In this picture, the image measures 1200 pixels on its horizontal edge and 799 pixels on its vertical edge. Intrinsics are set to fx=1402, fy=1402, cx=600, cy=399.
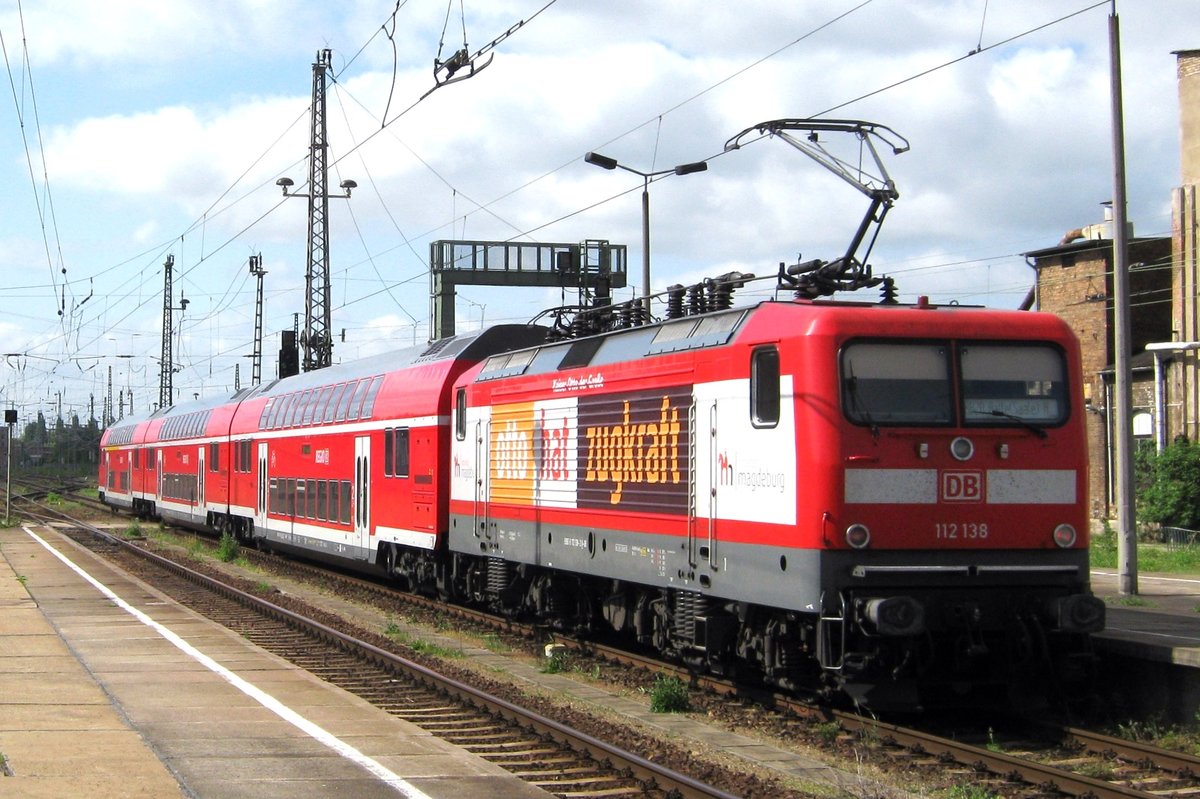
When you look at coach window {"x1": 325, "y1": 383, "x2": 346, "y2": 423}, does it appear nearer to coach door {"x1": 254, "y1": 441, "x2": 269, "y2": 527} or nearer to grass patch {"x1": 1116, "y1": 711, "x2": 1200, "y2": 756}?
coach door {"x1": 254, "y1": 441, "x2": 269, "y2": 527}

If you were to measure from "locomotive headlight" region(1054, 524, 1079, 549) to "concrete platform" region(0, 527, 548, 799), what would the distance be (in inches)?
190

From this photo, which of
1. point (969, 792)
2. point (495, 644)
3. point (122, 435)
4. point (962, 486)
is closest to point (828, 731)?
point (969, 792)

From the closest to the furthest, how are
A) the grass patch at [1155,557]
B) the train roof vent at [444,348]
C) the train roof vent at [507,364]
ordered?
the train roof vent at [507,364], the train roof vent at [444,348], the grass patch at [1155,557]

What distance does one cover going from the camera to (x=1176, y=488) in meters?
33.2

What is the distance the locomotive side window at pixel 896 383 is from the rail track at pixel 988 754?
242 centimetres

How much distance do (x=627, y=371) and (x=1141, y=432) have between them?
1073 inches

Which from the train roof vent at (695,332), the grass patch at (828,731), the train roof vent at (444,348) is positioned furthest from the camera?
the train roof vent at (444,348)

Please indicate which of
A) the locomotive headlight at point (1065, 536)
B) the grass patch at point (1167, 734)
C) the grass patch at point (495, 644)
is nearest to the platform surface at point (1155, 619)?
the grass patch at point (1167, 734)

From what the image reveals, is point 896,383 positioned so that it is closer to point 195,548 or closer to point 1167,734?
point 1167,734

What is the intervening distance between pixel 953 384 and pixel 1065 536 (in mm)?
1522

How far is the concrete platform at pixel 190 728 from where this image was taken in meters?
8.88

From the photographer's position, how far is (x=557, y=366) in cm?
1639

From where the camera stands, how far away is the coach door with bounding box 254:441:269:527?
3124 cm

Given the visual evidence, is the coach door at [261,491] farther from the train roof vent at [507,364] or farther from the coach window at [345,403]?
the train roof vent at [507,364]
